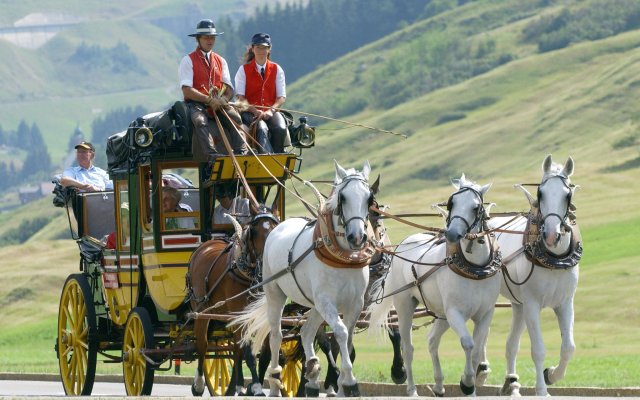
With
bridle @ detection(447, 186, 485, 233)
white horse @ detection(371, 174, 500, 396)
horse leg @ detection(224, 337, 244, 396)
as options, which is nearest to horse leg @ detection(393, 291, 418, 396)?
white horse @ detection(371, 174, 500, 396)

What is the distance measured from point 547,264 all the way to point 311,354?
2.32 meters

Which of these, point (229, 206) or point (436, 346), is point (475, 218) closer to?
point (436, 346)

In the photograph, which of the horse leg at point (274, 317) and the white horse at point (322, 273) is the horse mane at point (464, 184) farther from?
the horse leg at point (274, 317)

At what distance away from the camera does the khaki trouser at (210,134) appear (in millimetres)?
16031

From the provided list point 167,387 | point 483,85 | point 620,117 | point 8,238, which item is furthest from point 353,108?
point 167,387

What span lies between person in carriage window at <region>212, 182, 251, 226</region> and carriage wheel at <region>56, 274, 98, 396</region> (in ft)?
6.68

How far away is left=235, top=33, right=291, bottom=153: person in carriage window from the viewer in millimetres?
16422

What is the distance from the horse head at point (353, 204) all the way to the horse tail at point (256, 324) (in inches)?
76.0

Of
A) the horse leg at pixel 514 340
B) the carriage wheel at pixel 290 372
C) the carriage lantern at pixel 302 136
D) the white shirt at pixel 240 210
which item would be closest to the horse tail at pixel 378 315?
the carriage wheel at pixel 290 372

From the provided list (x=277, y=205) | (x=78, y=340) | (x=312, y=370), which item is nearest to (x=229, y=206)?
(x=277, y=205)

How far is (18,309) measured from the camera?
54.7 metres

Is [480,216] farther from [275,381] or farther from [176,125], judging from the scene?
[176,125]

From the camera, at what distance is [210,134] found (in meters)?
16.2

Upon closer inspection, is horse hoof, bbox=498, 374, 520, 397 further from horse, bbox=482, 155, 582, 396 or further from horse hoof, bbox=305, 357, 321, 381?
horse hoof, bbox=305, 357, 321, 381
